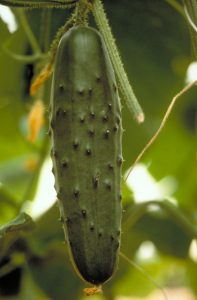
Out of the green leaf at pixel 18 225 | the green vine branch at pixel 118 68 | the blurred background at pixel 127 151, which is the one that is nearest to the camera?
the green vine branch at pixel 118 68

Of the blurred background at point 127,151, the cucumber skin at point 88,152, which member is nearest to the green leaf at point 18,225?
the blurred background at point 127,151

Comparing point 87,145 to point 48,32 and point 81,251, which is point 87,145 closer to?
point 81,251

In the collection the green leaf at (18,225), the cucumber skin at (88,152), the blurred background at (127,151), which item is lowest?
the blurred background at (127,151)

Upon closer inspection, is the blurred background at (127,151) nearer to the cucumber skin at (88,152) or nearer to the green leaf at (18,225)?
the green leaf at (18,225)

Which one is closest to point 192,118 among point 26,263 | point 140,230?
point 140,230

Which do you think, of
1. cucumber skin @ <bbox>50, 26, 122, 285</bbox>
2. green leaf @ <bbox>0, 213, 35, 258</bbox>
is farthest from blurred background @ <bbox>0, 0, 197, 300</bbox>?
cucumber skin @ <bbox>50, 26, 122, 285</bbox>
